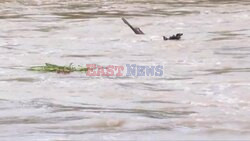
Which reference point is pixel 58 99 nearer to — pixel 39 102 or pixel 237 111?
pixel 39 102

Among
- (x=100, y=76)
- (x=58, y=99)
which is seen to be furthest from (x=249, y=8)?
(x=58, y=99)

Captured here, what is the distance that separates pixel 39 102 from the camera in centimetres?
425

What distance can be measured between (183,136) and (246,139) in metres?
0.31
